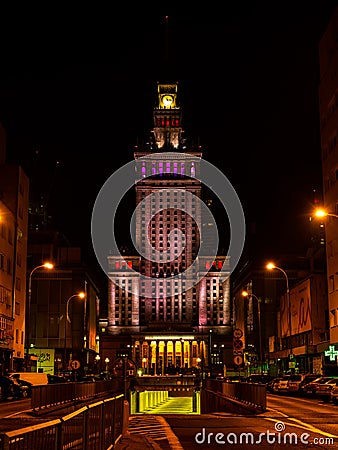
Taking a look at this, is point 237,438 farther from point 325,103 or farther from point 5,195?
point 5,195

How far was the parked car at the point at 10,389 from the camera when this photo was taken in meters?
49.3

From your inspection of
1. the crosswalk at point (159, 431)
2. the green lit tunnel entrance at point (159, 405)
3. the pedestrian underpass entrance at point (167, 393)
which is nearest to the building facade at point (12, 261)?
the pedestrian underpass entrance at point (167, 393)

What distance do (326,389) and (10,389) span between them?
809 inches

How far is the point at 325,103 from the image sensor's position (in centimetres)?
7606

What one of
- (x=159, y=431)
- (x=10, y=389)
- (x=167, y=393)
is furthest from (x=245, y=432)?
(x=167, y=393)

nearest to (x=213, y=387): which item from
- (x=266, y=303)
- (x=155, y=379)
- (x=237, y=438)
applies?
(x=237, y=438)

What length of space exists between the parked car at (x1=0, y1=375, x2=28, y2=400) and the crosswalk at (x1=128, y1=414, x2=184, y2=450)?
78.9 feet

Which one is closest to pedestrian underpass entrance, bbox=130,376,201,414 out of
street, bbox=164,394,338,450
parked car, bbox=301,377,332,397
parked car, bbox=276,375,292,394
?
parked car, bbox=276,375,292,394

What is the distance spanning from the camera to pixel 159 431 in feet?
73.1

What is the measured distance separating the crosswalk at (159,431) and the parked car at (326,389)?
19.2m

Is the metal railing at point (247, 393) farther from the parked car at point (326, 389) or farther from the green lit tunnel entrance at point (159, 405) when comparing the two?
the green lit tunnel entrance at point (159, 405)

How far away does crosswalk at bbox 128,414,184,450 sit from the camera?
1764 centimetres

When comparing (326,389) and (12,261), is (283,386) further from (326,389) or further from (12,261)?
(12,261)

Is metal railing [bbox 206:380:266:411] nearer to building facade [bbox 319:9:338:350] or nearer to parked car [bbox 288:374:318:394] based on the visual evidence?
parked car [bbox 288:374:318:394]
